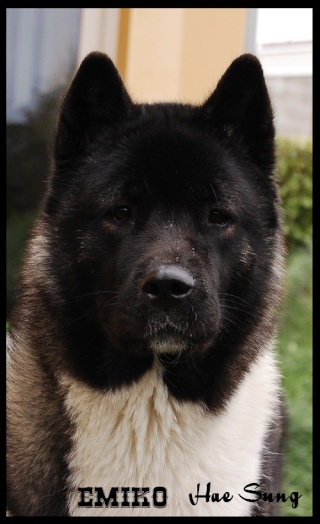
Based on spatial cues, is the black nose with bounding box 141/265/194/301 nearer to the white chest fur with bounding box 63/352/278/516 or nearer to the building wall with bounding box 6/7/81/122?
the white chest fur with bounding box 63/352/278/516

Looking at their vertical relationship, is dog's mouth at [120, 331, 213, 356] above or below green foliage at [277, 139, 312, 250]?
below

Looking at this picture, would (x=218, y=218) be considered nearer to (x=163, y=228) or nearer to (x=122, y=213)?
(x=163, y=228)

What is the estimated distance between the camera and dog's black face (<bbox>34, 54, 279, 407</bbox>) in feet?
8.63

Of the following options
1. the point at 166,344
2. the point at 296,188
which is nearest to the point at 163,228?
the point at 166,344

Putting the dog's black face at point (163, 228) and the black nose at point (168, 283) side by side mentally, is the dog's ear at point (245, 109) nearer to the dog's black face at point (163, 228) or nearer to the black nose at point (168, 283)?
the dog's black face at point (163, 228)

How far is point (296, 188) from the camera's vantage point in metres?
8.05

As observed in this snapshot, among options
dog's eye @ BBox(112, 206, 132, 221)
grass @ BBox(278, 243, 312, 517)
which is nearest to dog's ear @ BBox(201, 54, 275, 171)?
dog's eye @ BBox(112, 206, 132, 221)

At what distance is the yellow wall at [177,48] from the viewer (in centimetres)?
627

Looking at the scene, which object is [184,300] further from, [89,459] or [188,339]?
[89,459]

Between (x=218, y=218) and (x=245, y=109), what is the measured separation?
50cm

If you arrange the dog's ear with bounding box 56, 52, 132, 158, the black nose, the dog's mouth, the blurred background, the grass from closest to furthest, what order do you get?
1. the black nose
2. the dog's mouth
3. the dog's ear with bounding box 56, 52, 132, 158
4. the grass
5. the blurred background

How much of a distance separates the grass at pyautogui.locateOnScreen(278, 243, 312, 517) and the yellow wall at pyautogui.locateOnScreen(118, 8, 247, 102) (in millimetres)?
2055

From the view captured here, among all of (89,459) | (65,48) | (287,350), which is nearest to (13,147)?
(65,48)

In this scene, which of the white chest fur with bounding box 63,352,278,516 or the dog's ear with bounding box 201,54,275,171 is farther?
the dog's ear with bounding box 201,54,275,171
